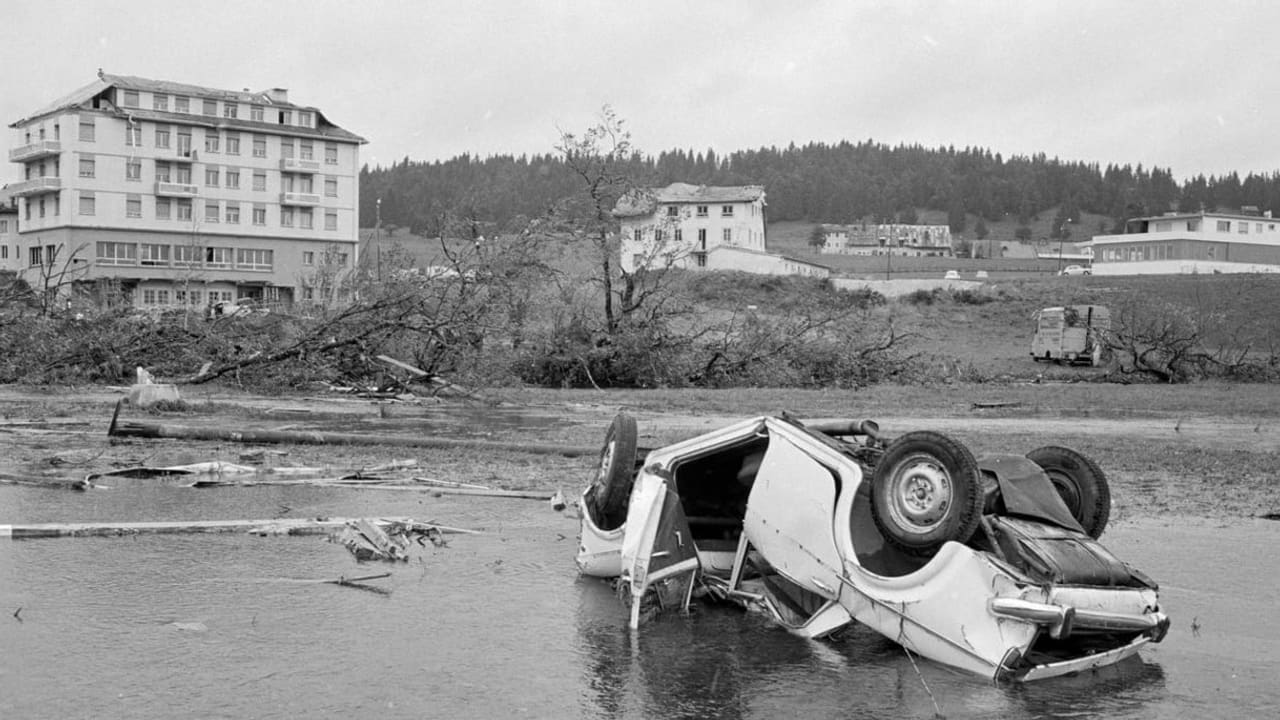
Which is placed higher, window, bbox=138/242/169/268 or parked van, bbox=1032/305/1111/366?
window, bbox=138/242/169/268

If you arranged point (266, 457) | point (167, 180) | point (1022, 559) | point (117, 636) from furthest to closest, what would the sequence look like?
point (167, 180) < point (266, 457) < point (117, 636) < point (1022, 559)

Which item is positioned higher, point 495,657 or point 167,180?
point 167,180

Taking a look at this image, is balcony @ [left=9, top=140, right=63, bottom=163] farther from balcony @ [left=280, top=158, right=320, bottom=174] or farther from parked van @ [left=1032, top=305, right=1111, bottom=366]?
parked van @ [left=1032, top=305, right=1111, bottom=366]

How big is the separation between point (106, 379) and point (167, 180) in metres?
58.2

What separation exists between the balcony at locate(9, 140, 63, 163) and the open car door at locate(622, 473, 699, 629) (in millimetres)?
80181

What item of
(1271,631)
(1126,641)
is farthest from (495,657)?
(1271,631)

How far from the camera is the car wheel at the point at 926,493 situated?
6.21 m

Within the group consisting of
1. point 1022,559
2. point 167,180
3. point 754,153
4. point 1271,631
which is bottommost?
point 1271,631

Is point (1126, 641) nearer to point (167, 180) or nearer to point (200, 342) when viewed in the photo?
point (200, 342)

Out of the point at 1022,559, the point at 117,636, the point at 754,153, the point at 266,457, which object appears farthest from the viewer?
the point at 754,153

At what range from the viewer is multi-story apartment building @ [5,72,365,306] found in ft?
257

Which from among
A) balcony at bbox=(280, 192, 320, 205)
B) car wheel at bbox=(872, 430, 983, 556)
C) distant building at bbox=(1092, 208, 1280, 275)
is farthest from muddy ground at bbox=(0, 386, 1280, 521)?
distant building at bbox=(1092, 208, 1280, 275)

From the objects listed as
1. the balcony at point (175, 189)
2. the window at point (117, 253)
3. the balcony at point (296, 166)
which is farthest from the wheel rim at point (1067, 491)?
the balcony at point (296, 166)

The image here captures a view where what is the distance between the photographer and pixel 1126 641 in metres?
6.41
